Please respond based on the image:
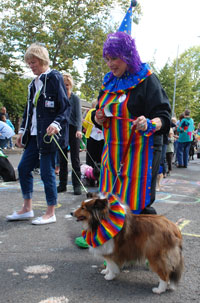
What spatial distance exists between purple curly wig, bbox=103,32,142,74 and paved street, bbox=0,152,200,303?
1751mm

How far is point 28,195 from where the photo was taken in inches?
155

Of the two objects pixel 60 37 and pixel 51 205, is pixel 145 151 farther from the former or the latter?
pixel 60 37

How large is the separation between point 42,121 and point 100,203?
1.71 metres

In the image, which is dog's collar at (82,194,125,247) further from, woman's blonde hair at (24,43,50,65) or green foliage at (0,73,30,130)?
green foliage at (0,73,30,130)

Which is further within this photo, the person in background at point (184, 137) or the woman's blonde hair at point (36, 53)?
the person in background at point (184, 137)

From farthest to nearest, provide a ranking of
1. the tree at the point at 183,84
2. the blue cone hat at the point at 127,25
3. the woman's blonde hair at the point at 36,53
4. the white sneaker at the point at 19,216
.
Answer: the tree at the point at 183,84 < the white sneaker at the point at 19,216 < the woman's blonde hair at the point at 36,53 < the blue cone hat at the point at 127,25

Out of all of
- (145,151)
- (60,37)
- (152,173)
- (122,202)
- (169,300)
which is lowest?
(169,300)

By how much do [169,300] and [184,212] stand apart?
2.67 meters

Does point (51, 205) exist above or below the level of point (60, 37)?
below

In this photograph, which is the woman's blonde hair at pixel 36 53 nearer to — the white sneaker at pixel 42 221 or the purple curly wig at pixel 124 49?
A: the purple curly wig at pixel 124 49

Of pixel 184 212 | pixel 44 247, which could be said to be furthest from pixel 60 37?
pixel 44 247

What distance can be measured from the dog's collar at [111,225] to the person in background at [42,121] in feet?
4.82

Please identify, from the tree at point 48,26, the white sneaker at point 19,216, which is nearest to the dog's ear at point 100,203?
the white sneaker at point 19,216

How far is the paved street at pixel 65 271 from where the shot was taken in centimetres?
224
